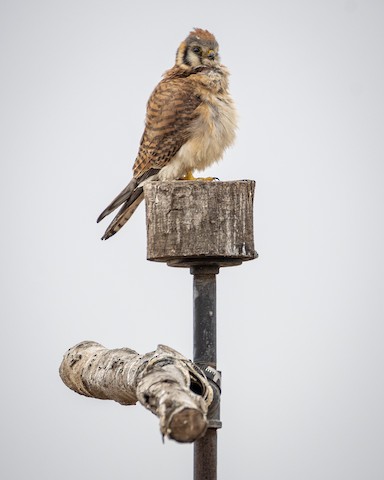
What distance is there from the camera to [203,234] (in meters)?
3.79

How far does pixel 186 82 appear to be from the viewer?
607cm

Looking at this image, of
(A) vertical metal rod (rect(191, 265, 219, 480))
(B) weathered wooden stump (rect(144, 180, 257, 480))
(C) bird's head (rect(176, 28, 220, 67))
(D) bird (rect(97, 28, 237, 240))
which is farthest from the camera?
(C) bird's head (rect(176, 28, 220, 67))

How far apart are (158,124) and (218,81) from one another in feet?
1.63

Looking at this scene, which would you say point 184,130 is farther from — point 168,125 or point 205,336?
point 205,336

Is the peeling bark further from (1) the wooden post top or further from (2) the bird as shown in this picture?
(2) the bird

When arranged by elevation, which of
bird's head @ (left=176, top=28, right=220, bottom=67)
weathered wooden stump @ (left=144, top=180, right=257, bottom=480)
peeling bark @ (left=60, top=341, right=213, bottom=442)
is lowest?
peeling bark @ (left=60, top=341, right=213, bottom=442)

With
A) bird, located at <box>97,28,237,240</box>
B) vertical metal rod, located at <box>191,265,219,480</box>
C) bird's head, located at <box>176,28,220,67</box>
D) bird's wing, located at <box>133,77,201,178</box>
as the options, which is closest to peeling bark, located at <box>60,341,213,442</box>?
vertical metal rod, located at <box>191,265,219,480</box>

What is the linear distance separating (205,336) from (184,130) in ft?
7.57

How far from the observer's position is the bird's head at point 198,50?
6312 millimetres

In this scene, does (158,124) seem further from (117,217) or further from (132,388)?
(132,388)

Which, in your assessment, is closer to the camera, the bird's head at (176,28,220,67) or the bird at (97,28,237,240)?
the bird at (97,28,237,240)

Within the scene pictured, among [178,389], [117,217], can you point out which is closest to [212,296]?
[178,389]

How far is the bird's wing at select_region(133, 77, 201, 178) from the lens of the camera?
5.86 meters

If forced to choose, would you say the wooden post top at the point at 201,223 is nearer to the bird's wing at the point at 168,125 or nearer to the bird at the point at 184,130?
the bird at the point at 184,130
